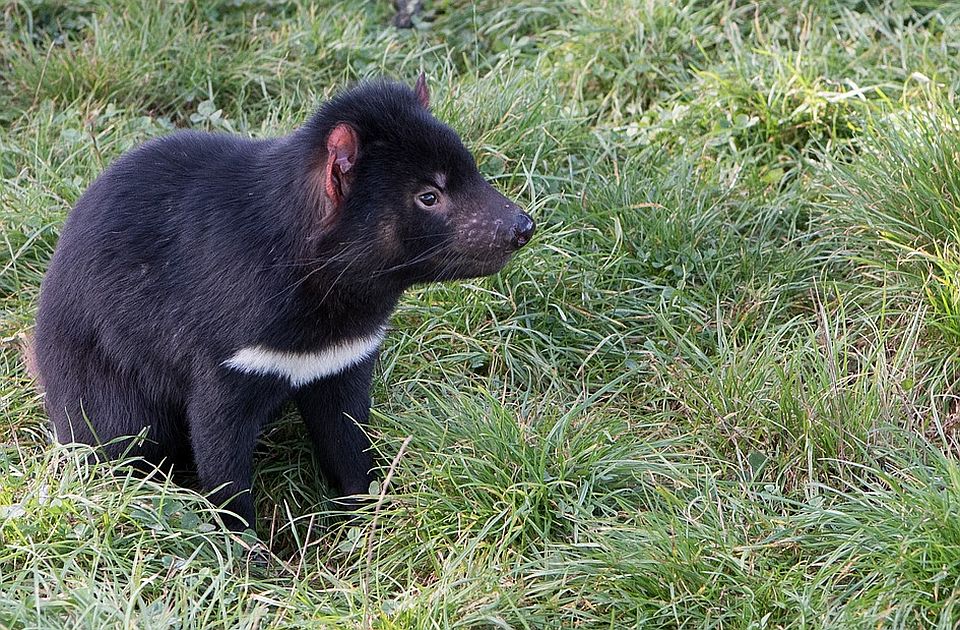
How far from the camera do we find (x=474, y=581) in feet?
9.45

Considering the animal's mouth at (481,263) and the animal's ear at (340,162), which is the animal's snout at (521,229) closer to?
the animal's mouth at (481,263)

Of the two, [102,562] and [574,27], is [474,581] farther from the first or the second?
[574,27]

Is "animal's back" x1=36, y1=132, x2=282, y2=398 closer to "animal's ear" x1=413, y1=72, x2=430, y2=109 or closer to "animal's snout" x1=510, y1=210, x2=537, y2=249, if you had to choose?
"animal's ear" x1=413, y1=72, x2=430, y2=109

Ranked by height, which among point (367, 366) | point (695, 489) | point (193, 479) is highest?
point (367, 366)

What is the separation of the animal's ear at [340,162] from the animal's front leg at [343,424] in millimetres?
575

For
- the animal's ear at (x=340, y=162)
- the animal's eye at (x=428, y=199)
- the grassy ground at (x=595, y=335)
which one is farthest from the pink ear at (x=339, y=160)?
the grassy ground at (x=595, y=335)

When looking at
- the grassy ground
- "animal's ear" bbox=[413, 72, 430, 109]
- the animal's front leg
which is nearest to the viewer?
the grassy ground

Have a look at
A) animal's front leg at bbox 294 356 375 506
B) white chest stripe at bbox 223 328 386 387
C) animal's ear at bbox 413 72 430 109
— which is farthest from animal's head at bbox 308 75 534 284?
animal's front leg at bbox 294 356 375 506

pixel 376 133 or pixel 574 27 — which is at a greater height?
pixel 376 133

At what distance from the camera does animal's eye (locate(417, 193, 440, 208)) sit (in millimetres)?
3006

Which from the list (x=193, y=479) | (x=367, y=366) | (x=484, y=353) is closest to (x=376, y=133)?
(x=367, y=366)

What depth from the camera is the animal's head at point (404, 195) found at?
294cm

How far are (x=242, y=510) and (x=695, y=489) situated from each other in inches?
48.3

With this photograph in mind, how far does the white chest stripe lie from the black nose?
1.63 ft
